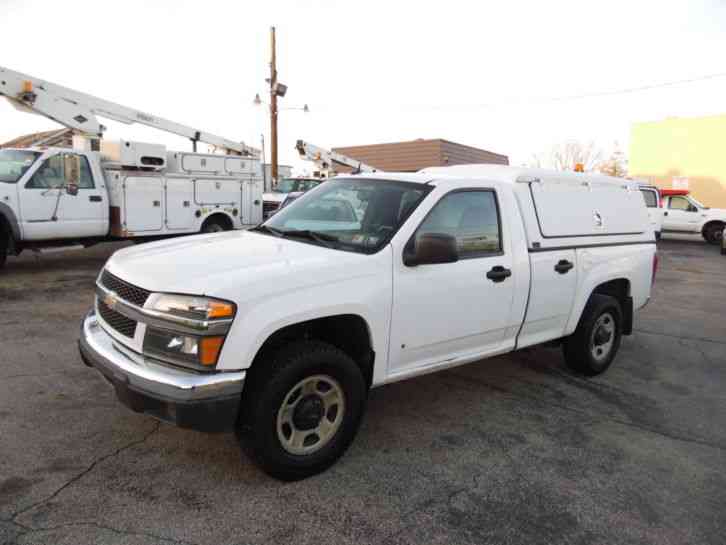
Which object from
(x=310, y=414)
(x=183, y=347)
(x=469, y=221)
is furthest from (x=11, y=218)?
(x=469, y=221)

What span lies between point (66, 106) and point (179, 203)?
144 inches

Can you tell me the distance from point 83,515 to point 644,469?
3282 millimetres

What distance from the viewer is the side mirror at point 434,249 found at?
3.24m

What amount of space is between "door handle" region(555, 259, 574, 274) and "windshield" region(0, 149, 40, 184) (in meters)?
8.42

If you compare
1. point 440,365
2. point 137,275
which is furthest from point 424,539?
point 137,275

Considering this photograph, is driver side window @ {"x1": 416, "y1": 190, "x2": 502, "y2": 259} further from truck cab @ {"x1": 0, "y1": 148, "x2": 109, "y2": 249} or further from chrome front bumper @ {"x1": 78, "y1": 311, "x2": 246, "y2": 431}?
truck cab @ {"x1": 0, "y1": 148, "x2": 109, "y2": 249}

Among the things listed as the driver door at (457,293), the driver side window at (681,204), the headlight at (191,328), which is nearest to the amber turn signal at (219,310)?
the headlight at (191,328)

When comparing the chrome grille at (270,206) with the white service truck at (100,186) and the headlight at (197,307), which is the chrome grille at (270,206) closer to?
the white service truck at (100,186)

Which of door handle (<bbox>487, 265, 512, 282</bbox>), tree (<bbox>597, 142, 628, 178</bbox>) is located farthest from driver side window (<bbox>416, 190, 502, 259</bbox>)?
tree (<bbox>597, 142, 628, 178</bbox>)

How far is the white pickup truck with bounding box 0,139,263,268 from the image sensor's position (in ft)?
28.8

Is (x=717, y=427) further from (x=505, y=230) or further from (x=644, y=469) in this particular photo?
(x=505, y=230)

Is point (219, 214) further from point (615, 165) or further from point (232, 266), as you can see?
point (615, 165)

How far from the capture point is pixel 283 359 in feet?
9.68

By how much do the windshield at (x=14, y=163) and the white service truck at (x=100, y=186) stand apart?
1cm
